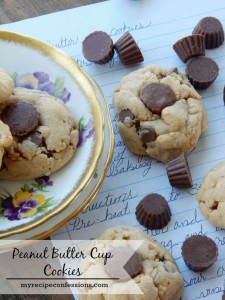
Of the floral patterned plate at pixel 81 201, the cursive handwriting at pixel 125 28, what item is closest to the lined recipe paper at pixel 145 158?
the cursive handwriting at pixel 125 28

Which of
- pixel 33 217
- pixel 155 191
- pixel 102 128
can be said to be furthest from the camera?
pixel 155 191

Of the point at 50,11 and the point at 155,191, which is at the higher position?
the point at 50,11

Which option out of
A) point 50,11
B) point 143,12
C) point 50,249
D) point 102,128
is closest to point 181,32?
point 143,12

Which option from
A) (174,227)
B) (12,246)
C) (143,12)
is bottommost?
(174,227)

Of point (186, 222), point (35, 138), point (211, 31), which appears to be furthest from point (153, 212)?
point (211, 31)

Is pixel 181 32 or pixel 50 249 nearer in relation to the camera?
pixel 50 249

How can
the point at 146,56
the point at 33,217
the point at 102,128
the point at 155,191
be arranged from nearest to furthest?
the point at 33,217, the point at 102,128, the point at 155,191, the point at 146,56

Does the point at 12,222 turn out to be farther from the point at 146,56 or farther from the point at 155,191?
the point at 146,56
